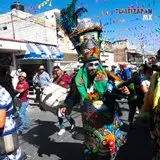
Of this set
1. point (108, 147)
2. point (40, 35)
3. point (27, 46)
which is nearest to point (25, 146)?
point (108, 147)

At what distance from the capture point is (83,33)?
11.7 feet

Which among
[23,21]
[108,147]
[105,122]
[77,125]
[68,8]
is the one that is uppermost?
[23,21]

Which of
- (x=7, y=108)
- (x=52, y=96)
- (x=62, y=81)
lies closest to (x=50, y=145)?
(x=52, y=96)

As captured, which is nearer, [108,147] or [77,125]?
[108,147]

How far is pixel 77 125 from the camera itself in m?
7.30

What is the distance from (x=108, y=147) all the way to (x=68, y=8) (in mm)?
1907

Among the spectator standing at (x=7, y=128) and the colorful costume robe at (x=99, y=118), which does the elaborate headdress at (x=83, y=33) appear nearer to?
the colorful costume robe at (x=99, y=118)

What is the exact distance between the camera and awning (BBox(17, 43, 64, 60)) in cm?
1530

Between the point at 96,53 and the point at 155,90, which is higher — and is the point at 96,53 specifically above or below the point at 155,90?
above

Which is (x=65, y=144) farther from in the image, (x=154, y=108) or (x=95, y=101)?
(x=154, y=108)

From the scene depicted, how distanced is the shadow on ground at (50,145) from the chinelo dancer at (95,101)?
1378mm

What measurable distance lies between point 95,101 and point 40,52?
13.1 m

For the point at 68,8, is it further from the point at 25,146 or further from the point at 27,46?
the point at 27,46

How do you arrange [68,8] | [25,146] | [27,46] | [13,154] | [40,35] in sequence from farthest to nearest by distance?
1. [40,35]
2. [27,46]
3. [25,146]
4. [68,8]
5. [13,154]
